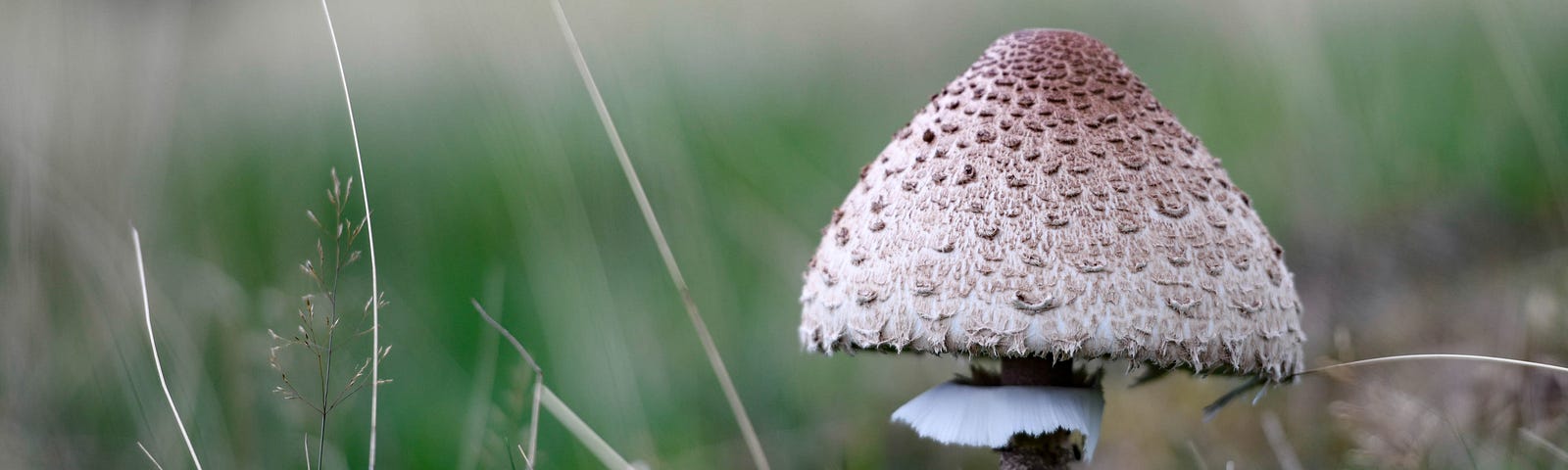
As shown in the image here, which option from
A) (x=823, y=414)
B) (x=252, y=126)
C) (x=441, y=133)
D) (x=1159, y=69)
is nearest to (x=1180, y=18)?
(x=1159, y=69)

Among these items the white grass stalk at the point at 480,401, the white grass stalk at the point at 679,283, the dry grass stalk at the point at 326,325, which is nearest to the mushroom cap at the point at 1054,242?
the white grass stalk at the point at 679,283

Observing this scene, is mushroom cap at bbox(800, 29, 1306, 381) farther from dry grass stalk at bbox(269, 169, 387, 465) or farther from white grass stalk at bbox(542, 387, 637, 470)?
dry grass stalk at bbox(269, 169, 387, 465)

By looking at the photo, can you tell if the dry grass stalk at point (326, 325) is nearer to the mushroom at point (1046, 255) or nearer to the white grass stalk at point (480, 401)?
the white grass stalk at point (480, 401)

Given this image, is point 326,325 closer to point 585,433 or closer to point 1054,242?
point 585,433

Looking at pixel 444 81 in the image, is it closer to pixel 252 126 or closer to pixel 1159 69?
pixel 252 126

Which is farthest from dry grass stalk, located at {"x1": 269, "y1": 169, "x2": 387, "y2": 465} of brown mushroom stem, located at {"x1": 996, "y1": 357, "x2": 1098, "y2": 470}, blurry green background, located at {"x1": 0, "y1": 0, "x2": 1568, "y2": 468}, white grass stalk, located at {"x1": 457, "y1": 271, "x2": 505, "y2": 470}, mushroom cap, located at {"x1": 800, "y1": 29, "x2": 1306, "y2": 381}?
brown mushroom stem, located at {"x1": 996, "y1": 357, "x2": 1098, "y2": 470}

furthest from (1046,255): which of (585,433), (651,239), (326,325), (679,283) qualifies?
(651,239)

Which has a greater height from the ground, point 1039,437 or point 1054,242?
point 1054,242
